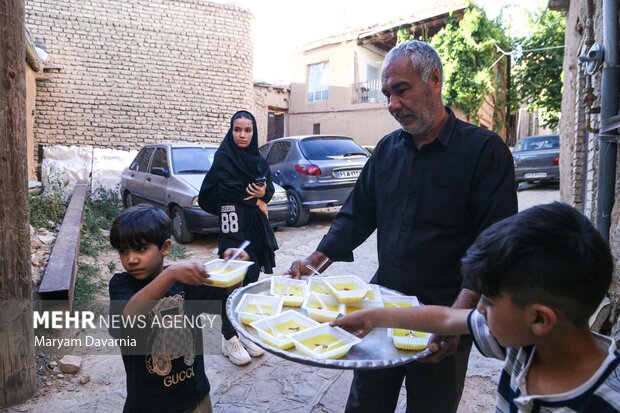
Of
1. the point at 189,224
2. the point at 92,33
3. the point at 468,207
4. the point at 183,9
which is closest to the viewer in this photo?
the point at 468,207

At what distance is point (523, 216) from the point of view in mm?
1111

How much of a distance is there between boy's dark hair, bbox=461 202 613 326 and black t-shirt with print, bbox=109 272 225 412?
1.34 metres

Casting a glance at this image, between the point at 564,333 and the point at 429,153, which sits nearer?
the point at 564,333

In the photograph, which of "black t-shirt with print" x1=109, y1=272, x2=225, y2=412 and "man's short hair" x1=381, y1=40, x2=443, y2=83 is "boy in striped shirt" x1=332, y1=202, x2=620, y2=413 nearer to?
"man's short hair" x1=381, y1=40, x2=443, y2=83

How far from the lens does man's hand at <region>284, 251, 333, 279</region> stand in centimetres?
219

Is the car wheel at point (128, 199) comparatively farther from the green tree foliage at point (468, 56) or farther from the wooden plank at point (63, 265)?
the green tree foliage at point (468, 56)

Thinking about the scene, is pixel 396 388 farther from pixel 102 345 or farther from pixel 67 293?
pixel 102 345

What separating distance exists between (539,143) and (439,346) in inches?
578

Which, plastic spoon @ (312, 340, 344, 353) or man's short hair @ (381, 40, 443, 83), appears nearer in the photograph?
plastic spoon @ (312, 340, 344, 353)

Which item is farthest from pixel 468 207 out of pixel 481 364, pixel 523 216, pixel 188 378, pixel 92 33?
pixel 92 33

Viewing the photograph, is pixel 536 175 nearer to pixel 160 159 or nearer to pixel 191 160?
pixel 191 160

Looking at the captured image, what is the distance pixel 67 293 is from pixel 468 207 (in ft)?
10.3

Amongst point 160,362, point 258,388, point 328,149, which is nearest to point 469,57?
point 328,149

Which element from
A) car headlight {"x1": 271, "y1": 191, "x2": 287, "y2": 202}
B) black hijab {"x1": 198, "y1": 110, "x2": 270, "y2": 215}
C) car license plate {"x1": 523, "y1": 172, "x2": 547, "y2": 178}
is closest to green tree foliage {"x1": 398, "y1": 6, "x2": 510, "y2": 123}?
car license plate {"x1": 523, "y1": 172, "x2": 547, "y2": 178}
